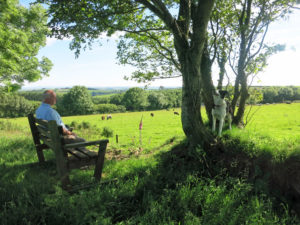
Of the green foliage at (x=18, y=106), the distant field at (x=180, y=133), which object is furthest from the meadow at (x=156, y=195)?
the green foliage at (x=18, y=106)

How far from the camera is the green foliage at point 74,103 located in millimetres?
81200

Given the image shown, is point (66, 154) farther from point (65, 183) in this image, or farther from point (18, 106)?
point (18, 106)

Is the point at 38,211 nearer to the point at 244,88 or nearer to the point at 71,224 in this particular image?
the point at 71,224

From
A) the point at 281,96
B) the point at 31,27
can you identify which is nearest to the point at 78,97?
the point at 31,27

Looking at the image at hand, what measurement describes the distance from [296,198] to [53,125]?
508cm

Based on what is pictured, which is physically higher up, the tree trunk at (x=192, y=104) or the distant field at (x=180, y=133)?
the tree trunk at (x=192, y=104)

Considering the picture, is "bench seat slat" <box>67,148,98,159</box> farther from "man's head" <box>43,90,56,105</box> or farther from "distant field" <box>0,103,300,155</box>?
"distant field" <box>0,103,300,155</box>

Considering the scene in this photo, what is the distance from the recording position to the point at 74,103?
81125 millimetres

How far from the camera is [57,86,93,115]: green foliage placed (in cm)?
8120

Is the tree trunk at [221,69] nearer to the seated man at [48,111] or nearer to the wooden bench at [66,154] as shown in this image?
the wooden bench at [66,154]

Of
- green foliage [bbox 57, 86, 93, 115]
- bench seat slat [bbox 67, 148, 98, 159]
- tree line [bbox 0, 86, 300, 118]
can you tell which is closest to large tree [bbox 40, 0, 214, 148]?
bench seat slat [bbox 67, 148, 98, 159]

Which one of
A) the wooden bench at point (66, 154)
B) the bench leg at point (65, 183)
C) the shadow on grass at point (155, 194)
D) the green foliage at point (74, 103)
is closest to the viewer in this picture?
the shadow on grass at point (155, 194)

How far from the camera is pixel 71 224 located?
2865 mm

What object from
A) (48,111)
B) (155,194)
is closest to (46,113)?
(48,111)
